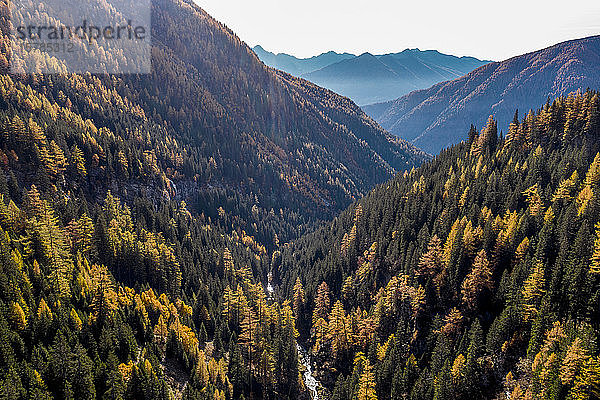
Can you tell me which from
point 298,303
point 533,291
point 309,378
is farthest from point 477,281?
point 298,303

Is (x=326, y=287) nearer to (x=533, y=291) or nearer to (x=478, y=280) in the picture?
(x=478, y=280)

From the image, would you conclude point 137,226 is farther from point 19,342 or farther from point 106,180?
point 19,342

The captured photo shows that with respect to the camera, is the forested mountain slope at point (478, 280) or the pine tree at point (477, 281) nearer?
the forested mountain slope at point (478, 280)

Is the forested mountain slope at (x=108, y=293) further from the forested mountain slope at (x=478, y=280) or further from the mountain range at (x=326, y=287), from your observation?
the forested mountain slope at (x=478, y=280)

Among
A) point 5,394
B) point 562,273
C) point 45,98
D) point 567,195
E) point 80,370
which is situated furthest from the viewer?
point 45,98

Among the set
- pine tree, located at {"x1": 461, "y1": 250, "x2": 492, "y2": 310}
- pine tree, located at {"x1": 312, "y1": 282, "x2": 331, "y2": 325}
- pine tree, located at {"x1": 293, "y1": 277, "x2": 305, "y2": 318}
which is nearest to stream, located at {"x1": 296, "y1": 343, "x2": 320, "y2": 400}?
pine tree, located at {"x1": 312, "y1": 282, "x2": 331, "y2": 325}

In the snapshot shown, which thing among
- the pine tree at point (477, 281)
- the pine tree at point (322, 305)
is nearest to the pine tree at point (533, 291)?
the pine tree at point (477, 281)

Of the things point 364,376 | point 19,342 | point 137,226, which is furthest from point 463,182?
point 19,342
